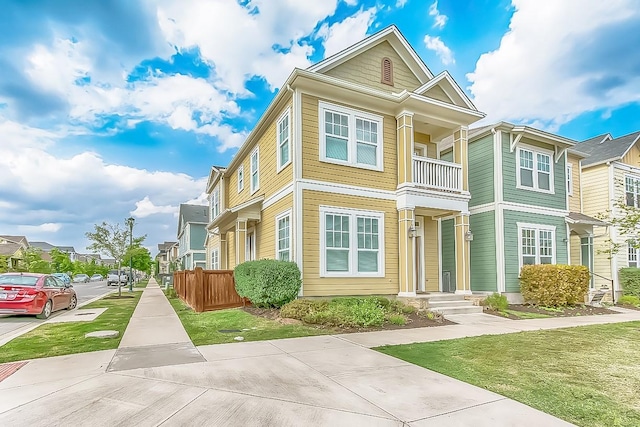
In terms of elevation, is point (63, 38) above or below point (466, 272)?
above

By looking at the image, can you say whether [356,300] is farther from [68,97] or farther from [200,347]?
[68,97]

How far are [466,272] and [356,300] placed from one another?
466 centimetres

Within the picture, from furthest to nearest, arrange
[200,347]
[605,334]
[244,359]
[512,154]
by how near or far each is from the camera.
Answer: [512,154] < [605,334] < [200,347] < [244,359]

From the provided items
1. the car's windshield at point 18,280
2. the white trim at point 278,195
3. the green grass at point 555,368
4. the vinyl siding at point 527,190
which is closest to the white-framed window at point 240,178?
the white trim at point 278,195

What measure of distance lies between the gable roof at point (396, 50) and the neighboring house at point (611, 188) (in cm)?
1156

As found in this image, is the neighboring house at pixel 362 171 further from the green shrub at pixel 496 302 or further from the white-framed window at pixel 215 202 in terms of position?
the white-framed window at pixel 215 202

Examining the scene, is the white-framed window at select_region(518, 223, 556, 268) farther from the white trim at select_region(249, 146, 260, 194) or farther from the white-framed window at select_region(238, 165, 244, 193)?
the white-framed window at select_region(238, 165, 244, 193)

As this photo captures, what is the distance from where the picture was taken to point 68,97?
521 inches

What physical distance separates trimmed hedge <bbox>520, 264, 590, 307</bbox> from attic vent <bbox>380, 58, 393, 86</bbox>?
8.52m

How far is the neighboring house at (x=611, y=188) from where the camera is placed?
18875 mm

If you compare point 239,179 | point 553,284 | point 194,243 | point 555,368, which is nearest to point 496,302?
point 553,284

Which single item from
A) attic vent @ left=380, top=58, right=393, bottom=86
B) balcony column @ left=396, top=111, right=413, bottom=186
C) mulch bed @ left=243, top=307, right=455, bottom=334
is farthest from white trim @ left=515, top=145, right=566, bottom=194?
mulch bed @ left=243, top=307, right=455, bottom=334

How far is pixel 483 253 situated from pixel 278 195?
834cm

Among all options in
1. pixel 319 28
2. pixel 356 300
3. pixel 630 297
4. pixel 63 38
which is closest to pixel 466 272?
pixel 356 300
